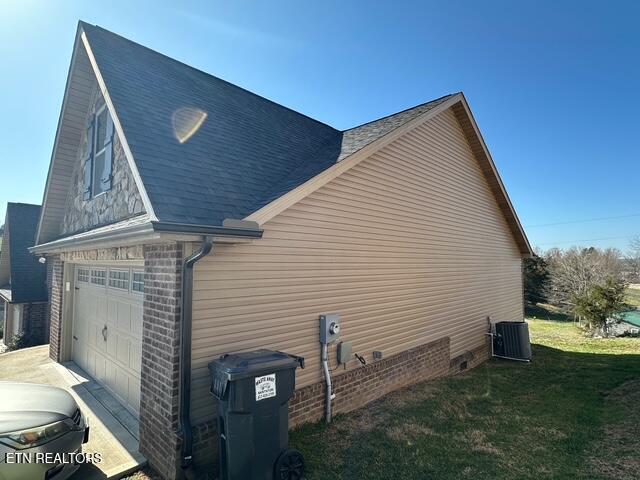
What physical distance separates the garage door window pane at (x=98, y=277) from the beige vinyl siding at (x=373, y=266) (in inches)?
146

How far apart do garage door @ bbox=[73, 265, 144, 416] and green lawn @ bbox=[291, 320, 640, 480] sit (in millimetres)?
2863

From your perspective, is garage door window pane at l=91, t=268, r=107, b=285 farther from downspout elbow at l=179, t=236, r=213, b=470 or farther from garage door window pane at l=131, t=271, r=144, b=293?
downspout elbow at l=179, t=236, r=213, b=470

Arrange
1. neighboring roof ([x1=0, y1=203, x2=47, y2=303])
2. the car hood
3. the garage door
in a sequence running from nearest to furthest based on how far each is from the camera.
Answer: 1. the car hood
2. the garage door
3. neighboring roof ([x1=0, y1=203, x2=47, y2=303])

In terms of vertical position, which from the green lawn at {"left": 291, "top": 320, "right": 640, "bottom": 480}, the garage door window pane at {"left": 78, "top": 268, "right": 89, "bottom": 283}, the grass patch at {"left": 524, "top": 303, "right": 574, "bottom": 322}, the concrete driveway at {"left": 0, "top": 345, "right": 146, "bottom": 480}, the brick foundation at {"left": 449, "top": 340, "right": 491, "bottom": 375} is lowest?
the grass patch at {"left": 524, "top": 303, "right": 574, "bottom": 322}

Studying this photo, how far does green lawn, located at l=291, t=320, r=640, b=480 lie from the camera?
4121 mm

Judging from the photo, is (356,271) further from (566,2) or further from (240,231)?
(566,2)

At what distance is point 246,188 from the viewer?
529cm

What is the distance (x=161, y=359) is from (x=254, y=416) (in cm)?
137

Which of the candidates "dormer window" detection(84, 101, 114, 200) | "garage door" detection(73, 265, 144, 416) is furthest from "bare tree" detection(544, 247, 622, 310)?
"dormer window" detection(84, 101, 114, 200)

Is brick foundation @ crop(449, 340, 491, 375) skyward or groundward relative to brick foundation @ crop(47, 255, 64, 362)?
groundward

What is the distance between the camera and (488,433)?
5.11 meters

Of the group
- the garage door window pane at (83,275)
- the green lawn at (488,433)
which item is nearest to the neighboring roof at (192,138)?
the garage door window pane at (83,275)

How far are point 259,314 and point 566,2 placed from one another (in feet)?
35.9

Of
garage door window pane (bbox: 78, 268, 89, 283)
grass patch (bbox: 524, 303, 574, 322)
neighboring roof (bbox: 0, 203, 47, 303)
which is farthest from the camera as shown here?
grass patch (bbox: 524, 303, 574, 322)
